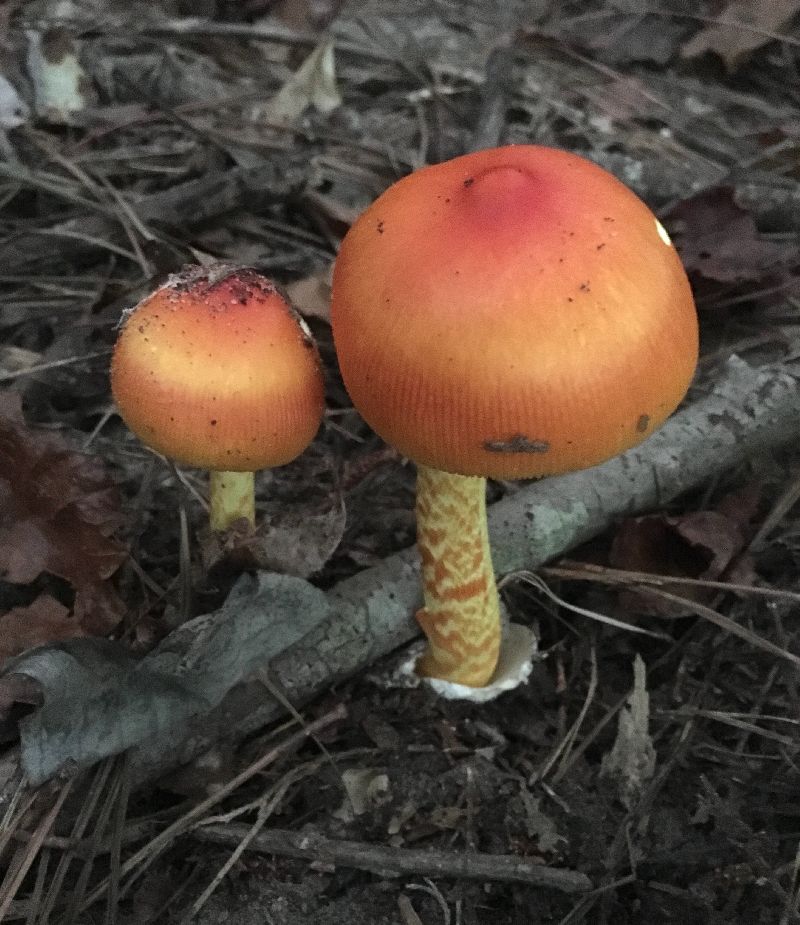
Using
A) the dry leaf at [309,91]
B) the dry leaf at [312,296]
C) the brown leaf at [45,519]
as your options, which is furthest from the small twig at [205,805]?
the dry leaf at [309,91]

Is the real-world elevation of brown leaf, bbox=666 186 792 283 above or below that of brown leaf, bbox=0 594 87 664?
above

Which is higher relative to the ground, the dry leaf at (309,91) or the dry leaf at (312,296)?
the dry leaf at (309,91)

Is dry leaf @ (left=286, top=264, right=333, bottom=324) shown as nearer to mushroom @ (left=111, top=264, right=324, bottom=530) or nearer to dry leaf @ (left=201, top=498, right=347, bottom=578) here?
dry leaf @ (left=201, top=498, right=347, bottom=578)

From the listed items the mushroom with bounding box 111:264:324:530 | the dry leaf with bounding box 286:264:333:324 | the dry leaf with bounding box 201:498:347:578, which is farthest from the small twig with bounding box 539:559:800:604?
the dry leaf with bounding box 286:264:333:324

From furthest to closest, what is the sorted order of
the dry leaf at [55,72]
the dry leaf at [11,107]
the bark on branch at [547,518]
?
the dry leaf at [55,72]
the dry leaf at [11,107]
the bark on branch at [547,518]

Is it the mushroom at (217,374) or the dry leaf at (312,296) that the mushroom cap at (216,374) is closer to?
the mushroom at (217,374)

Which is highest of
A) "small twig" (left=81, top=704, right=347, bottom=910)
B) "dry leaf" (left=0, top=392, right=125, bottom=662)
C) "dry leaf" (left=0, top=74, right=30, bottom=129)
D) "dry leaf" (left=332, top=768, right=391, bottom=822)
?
"dry leaf" (left=0, top=74, right=30, bottom=129)

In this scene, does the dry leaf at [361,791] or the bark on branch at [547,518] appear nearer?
the dry leaf at [361,791]

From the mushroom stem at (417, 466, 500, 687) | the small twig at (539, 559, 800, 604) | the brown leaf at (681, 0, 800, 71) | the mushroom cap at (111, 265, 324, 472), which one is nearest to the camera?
the mushroom cap at (111, 265, 324, 472)

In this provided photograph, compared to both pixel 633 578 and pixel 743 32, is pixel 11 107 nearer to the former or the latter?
pixel 633 578
